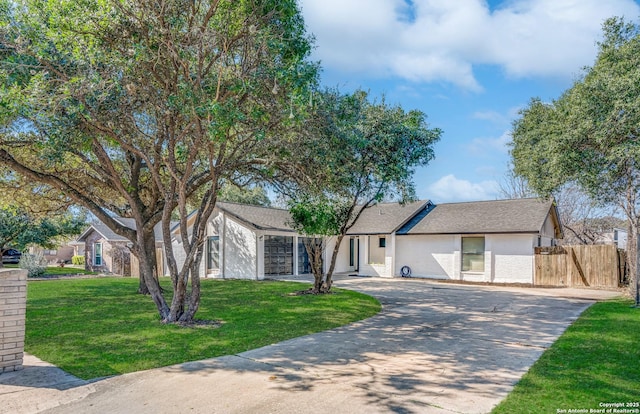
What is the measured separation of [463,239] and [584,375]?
649 inches

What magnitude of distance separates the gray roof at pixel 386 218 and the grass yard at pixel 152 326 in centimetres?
940

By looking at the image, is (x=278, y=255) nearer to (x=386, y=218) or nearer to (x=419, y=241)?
(x=386, y=218)

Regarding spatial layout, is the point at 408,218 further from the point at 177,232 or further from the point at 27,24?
the point at 27,24

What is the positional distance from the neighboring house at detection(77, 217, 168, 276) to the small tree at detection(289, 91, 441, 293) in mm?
15906

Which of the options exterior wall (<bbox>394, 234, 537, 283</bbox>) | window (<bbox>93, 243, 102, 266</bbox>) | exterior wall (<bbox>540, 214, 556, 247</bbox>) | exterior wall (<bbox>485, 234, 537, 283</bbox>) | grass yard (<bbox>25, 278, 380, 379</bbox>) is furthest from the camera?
window (<bbox>93, 243, 102, 266</bbox>)

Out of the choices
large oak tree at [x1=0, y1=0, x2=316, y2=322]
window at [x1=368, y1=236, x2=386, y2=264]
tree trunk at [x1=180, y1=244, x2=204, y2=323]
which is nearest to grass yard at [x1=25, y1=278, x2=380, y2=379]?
tree trunk at [x1=180, y1=244, x2=204, y2=323]

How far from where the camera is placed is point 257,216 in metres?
22.6

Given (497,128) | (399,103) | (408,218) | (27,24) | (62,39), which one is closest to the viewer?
(62,39)

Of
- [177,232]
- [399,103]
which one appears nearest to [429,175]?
[399,103]

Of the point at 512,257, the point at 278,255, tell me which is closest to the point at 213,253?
the point at 278,255

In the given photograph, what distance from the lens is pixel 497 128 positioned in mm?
20625

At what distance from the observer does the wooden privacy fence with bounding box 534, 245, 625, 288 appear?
1738 cm

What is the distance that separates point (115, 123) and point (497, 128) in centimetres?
1801

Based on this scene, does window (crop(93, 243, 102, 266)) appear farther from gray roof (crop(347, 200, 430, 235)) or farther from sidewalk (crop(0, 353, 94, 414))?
sidewalk (crop(0, 353, 94, 414))
